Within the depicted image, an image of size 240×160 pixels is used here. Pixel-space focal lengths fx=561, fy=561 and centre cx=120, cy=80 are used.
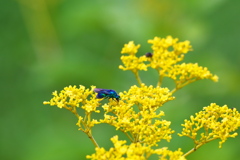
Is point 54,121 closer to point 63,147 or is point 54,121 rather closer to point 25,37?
point 63,147

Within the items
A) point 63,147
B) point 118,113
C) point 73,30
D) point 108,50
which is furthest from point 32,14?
point 118,113

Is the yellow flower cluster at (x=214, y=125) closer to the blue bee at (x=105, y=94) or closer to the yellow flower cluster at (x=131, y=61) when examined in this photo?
the blue bee at (x=105, y=94)

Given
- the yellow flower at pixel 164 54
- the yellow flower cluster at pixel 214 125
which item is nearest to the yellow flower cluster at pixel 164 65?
the yellow flower at pixel 164 54

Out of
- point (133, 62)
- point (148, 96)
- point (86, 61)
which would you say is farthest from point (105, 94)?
point (86, 61)

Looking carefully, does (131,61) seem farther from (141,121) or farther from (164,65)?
(141,121)

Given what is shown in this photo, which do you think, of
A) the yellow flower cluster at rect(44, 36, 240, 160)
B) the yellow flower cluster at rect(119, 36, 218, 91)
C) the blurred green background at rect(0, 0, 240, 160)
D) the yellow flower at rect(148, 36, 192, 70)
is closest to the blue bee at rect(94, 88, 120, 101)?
the yellow flower cluster at rect(44, 36, 240, 160)

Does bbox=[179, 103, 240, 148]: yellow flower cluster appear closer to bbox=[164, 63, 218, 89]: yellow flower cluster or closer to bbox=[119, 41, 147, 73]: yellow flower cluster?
bbox=[164, 63, 218, 89]: yellow flower cluster
